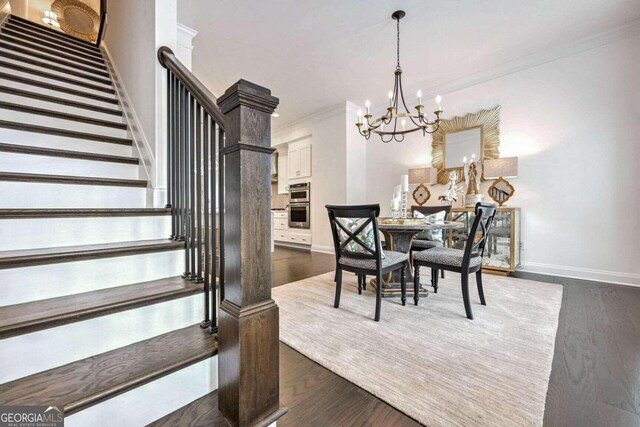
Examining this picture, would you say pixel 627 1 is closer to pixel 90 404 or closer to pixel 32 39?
pixel 90 404

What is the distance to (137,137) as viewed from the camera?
6.58ft

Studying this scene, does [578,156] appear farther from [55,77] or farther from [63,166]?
[55,77]

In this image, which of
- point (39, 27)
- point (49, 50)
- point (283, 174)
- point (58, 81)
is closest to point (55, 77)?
point (58, 81)

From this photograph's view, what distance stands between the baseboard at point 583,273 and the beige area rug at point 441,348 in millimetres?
1014

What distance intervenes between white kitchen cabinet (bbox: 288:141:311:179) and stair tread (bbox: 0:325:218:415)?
4895 millimetres

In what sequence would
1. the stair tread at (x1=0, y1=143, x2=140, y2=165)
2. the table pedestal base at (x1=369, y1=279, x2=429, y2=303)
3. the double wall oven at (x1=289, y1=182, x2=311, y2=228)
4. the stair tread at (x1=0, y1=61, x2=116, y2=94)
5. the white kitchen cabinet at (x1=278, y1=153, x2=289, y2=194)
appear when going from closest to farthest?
the stair tread at (x1=0, y1=143, x2=140, y2=165), the stair tread at (x1=0, y1=61, x2=116, y2=94), the table pedestal base at (x1=369, y1=279, x2=429, y2=303), the double wall oven at (x1=289, y1=182, x2=311, y2=228), the white kitchen cabinet at (x1=278, y1=153, x2=289, y2=194)

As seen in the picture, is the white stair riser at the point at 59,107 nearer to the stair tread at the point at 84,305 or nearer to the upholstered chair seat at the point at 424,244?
the stair tread at the point at 84,305

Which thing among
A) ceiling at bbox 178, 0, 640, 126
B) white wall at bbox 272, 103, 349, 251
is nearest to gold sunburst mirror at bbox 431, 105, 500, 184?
ceiling at bbox 178, 0, 640, 126

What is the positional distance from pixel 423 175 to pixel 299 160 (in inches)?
111

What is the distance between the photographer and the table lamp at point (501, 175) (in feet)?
11.3

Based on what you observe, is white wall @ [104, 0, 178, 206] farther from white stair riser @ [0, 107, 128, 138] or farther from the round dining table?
the round dining table

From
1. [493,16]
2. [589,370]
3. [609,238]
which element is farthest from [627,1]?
[589,370]

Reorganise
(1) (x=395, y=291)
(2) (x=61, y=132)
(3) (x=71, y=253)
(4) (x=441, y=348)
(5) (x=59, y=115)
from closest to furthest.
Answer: (3) (x=71, y=253) < (4) (x=441, y=348) < (2) (x=61, y=132) < (5) (x=59, y=115) < (1) (x=395, y=291)

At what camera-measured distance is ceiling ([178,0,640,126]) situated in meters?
2.61
